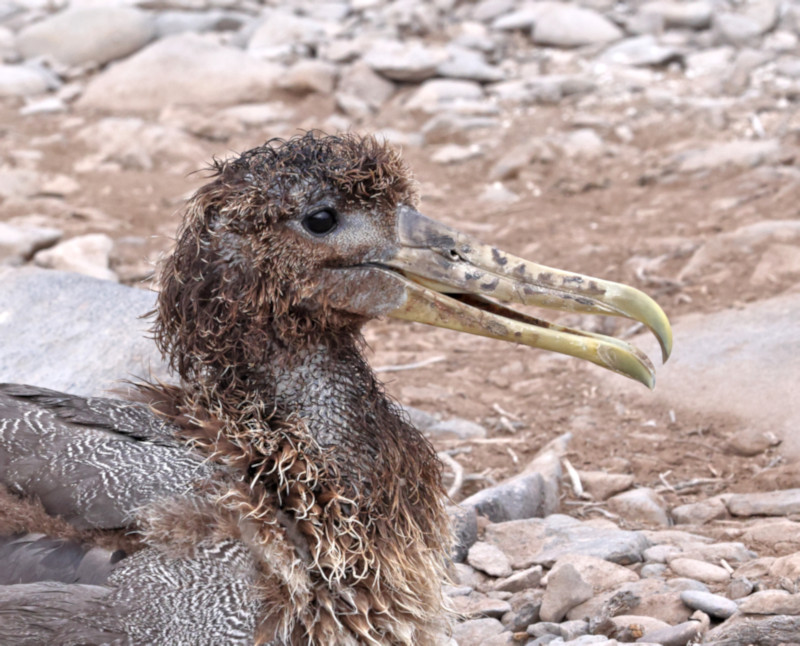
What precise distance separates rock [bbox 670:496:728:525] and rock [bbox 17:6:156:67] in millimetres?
10676

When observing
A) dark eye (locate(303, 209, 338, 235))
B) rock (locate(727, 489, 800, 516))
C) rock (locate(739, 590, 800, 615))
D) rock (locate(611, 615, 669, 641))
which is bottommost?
rock (locate(727, 489, 800, 516))

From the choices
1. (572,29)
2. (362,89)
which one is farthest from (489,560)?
(572,29)

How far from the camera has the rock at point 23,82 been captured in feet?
40.9

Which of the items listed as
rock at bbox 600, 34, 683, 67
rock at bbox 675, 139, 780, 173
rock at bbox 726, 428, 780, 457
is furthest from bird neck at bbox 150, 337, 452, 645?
rock at bbox 600, 34, 683, 67

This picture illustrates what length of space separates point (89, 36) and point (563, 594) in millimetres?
11536

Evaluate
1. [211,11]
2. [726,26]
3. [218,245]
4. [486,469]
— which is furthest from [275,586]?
[211,11]

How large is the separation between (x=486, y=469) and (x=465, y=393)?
998 millimetres

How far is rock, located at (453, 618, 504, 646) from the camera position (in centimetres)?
349

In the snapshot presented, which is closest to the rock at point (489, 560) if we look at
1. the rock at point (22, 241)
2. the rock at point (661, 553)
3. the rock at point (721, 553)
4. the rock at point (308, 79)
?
the rock at point (661, 553)

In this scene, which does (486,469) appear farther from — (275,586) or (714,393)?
(275,586)

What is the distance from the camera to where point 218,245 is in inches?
121

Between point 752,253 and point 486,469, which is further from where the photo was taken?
point 752,253

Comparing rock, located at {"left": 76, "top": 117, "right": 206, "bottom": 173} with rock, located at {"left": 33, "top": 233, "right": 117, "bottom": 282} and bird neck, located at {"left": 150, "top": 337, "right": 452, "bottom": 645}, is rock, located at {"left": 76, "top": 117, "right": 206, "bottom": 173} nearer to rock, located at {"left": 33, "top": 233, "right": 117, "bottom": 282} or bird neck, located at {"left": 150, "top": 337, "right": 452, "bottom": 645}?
rock, located at {"left": 33, "top": 233, "right": 117, "bottom": 282}

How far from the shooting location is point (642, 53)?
1209 cm
